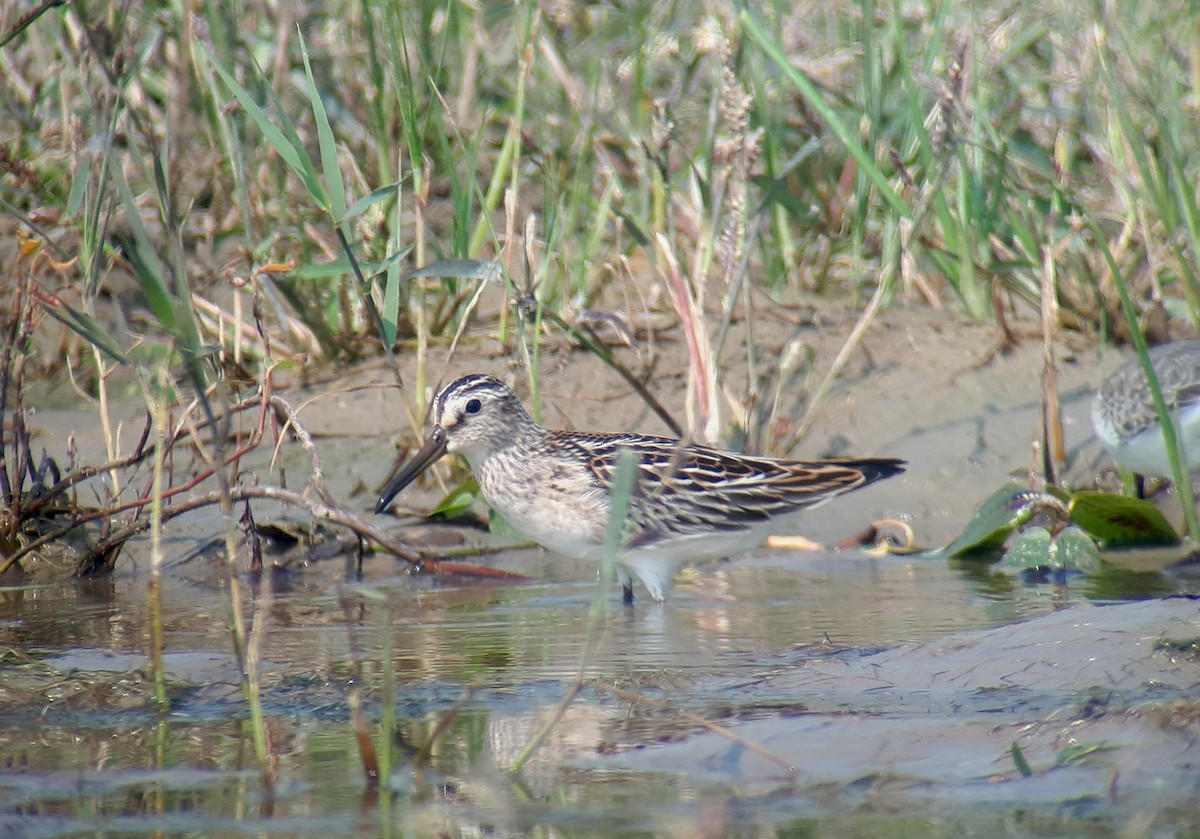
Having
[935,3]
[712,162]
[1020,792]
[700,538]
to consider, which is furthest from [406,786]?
[935,3]

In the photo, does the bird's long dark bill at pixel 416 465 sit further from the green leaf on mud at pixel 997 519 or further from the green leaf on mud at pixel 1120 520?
the green leaf on mud at pixel 1120 520

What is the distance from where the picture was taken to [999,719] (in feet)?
11.0

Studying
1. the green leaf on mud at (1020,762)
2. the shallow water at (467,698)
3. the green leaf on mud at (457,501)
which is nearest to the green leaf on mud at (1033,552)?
the shallow water at (467,698)

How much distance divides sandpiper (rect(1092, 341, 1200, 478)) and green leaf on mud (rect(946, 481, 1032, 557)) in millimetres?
490

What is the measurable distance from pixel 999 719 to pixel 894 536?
3.02 metres

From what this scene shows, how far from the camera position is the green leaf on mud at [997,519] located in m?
5.77

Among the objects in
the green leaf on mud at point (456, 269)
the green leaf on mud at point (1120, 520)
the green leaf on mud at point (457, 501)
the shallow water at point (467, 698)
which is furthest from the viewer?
the green leaf on mud at point (457, 501)

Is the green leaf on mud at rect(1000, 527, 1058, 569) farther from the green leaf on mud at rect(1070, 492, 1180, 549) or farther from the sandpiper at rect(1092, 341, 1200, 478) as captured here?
the sandpiper at rect(1092, 341, 1200, 478)

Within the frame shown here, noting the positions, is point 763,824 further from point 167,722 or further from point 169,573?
point 169,573

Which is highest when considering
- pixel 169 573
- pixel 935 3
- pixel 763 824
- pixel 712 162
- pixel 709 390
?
pixel 935 3

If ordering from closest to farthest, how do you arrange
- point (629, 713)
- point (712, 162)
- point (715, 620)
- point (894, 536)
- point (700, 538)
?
point (629, 713) < point (715, 620) < point (700, 538) < point (894, 536) < point (712, 162)

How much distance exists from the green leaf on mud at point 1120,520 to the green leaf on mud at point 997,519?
0.22m

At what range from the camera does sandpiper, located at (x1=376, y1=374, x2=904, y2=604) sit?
575cm

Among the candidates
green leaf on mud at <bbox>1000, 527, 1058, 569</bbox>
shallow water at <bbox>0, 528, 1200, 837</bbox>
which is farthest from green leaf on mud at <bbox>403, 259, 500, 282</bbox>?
green leaf on mud at <bbox>1000, 527, 1058, 569</bbox>
